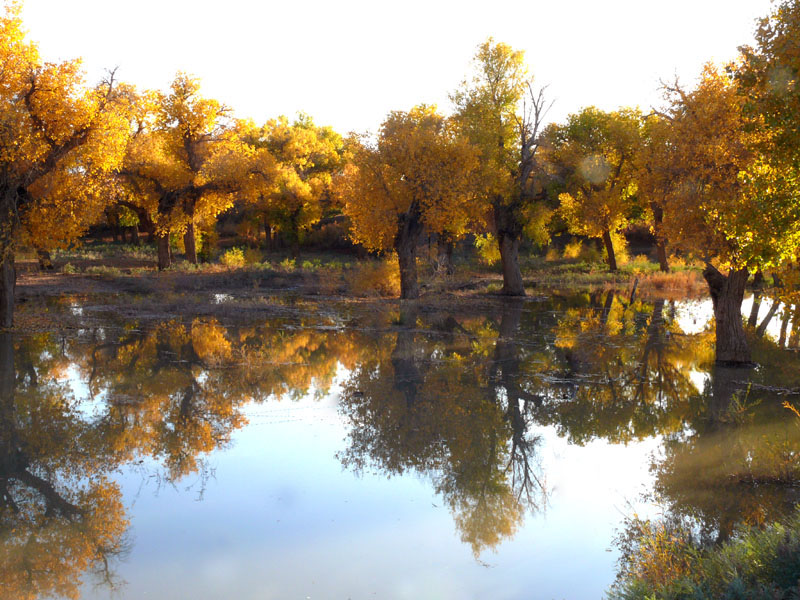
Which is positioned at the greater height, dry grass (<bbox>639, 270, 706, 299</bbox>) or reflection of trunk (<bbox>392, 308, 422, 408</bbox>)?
dry grass (<bbox>639, 270, 706, 299</bbox>)

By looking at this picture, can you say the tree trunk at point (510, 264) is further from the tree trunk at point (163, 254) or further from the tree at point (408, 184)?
the tree trunk at point (163, 254)

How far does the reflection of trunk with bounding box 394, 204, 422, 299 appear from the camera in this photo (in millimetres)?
26922

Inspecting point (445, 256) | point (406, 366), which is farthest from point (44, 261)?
point (406, 366)

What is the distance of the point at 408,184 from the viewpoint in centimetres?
2616

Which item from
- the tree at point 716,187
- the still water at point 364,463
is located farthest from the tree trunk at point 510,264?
the tree at point 716,187

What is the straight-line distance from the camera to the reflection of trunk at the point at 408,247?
88.3 ft

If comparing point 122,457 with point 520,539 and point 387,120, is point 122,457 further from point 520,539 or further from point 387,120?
point 387,120

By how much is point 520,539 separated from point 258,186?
32.1m

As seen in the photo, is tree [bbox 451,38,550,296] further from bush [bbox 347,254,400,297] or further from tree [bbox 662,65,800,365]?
tree [bbox 662,65,800,365]

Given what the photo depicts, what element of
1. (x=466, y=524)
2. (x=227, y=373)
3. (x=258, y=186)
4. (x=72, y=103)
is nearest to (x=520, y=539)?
(x=466, y=524)

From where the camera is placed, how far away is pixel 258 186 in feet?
120

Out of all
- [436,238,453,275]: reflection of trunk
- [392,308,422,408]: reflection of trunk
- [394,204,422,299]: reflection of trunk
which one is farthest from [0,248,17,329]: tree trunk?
[436,238,453,275]: reflection of trunk

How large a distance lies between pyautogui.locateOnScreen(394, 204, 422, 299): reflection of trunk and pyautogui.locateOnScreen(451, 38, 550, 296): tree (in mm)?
3501

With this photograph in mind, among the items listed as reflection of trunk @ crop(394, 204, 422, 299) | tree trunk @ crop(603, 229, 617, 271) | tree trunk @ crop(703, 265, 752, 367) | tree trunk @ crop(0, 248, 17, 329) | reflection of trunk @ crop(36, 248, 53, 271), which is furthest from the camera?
tree trunk @ crop(603, 229, 617, 271)
